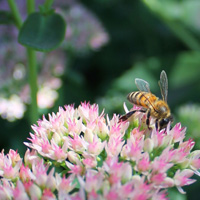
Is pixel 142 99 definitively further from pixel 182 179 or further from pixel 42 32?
pixel 42 32

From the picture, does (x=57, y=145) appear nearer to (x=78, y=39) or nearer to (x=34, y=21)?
(x=34, y=21)

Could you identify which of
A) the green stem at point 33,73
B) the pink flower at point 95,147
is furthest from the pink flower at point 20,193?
the green stem at point 33,73

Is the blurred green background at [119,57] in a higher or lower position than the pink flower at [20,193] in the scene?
higher

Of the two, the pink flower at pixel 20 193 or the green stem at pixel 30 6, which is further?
the green stem at pixel 30 6

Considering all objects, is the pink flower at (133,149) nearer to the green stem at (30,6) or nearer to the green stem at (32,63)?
the green stem at (32,63)

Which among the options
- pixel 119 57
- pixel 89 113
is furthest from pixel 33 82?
pixel 119 57

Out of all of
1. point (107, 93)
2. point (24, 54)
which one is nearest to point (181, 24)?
point (107, 93)
